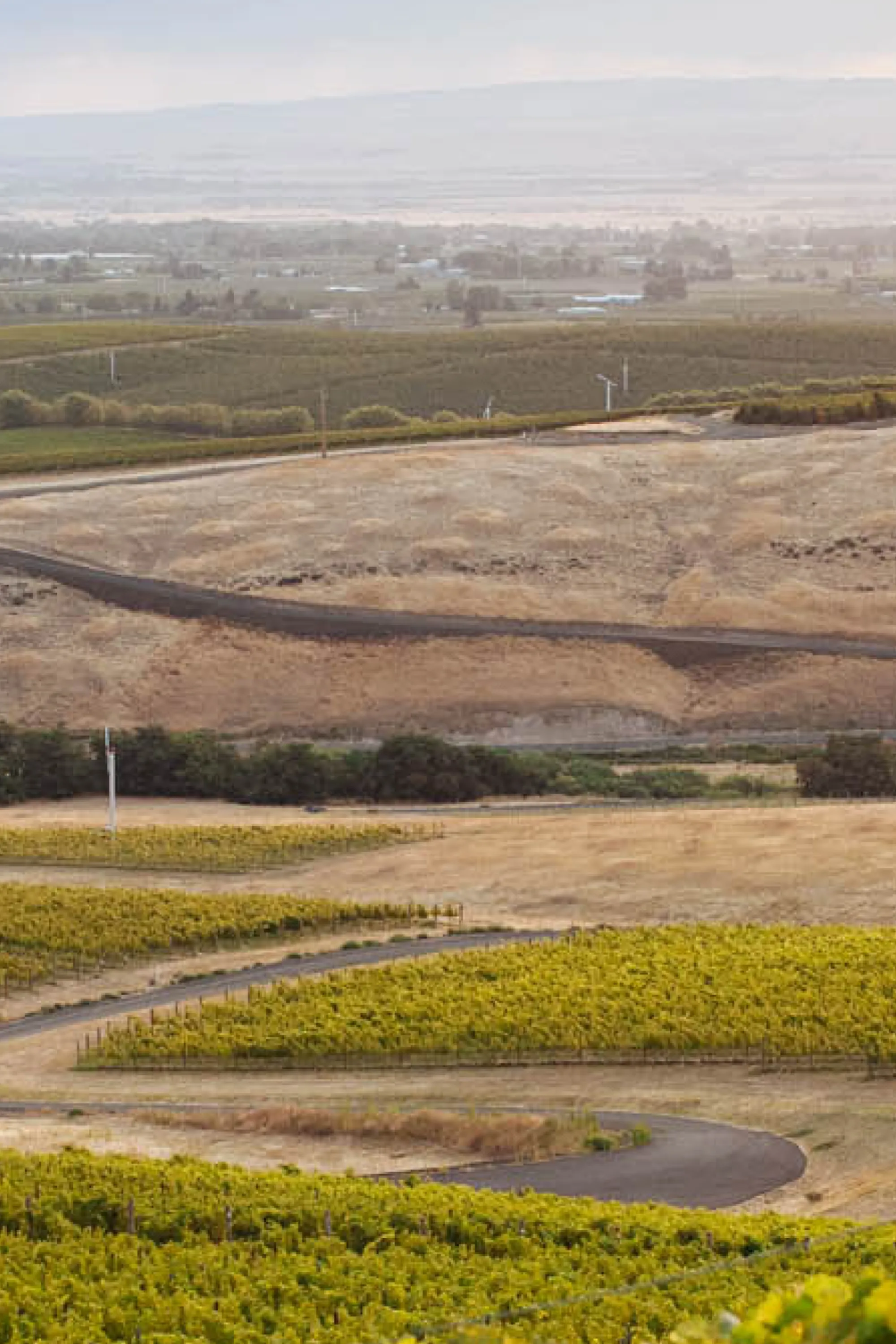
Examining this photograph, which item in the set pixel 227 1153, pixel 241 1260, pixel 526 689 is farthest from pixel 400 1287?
pixel 526 689

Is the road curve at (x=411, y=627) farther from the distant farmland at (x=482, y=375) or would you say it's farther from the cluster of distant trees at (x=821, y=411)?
the distant farmland at (x=482, y=375)

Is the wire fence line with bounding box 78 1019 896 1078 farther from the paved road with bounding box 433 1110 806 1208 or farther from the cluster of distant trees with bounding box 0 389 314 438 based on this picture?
the cluster of distant trees with bounding box 0 389 314 438

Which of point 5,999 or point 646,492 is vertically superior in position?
point 646,492

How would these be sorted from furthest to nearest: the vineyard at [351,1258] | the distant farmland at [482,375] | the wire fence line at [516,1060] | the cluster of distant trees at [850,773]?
the distant farmland at [482,375], the cluster of distant trees at [850,773], the wire fence line at [516,1060], the vineyard at [351,1258]

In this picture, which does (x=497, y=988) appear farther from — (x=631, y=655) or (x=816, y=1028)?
(x=631, y=655)

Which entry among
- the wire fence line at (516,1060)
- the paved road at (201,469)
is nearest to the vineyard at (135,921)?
the wire fence line at (516,1060)
